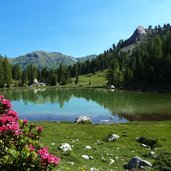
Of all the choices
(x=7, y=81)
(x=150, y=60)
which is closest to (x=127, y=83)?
(x=150, y=60)

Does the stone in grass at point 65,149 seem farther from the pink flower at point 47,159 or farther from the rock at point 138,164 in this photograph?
the pink flower at point 47,159

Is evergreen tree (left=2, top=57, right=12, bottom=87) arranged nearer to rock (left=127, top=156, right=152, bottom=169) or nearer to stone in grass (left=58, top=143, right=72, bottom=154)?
stone in grass (left=58, top=143, right=72, bottom=154)

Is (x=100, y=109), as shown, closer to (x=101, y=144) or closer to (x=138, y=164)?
(x=101, y=144)

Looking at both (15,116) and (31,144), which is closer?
(31,144)

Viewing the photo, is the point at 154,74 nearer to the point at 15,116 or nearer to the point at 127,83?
the point at 127,83

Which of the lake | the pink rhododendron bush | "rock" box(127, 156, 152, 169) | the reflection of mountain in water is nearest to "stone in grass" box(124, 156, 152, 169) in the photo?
"rock" box(127, 156, 152, 169)

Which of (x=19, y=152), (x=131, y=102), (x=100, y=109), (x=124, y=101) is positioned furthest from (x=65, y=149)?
(x=124, y=101)

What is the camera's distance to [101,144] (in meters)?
27.8

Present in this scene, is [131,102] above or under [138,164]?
under

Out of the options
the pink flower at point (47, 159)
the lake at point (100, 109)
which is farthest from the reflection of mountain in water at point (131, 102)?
the pink flower at point (47, 159)

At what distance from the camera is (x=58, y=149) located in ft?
78.0

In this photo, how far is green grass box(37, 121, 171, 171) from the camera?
21.3 m

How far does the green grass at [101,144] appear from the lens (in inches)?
840

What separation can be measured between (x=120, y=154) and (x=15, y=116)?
15.8 metres
